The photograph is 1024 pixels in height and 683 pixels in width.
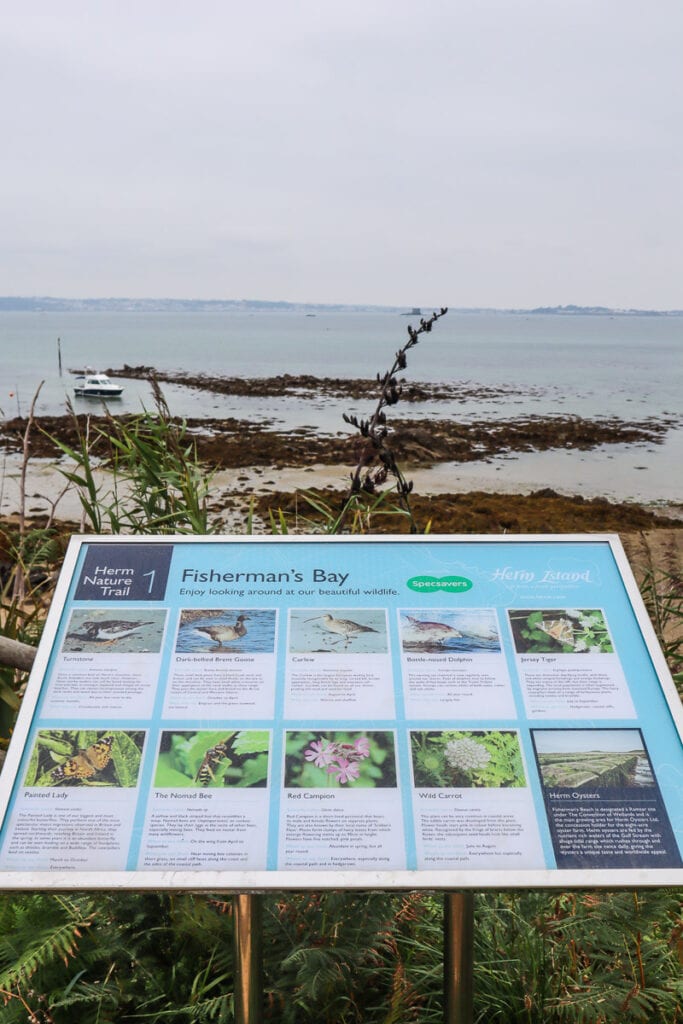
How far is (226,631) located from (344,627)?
25 cm

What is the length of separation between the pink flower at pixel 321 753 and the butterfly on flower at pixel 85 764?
1.26ft

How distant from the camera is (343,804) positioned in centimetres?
156

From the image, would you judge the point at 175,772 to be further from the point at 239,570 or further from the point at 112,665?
the point at 239,570

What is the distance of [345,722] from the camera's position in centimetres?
166

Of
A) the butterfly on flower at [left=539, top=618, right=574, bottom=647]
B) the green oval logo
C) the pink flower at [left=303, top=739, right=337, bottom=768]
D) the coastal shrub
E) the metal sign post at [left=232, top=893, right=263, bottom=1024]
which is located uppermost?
the coastal shrub

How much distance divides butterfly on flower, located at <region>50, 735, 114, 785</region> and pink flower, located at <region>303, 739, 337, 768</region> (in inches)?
15.1

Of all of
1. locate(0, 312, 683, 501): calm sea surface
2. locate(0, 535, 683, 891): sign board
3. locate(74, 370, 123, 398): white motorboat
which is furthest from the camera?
locate(74, 370, 123, 398): white motorboat

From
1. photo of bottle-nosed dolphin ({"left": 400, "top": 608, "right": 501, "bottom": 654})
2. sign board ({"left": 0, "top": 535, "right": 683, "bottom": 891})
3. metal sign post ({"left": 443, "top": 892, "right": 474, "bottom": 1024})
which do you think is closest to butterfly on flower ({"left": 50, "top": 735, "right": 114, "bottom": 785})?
sign board ({"left": 0, "top": 535, "right": 683, "bottom": 891})

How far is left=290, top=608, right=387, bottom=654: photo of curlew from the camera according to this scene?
178cm

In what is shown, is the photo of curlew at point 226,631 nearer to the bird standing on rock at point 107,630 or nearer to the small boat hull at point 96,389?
the bird standing on rock at point 107,630

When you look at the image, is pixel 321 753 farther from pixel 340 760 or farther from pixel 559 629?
pixel 559 629

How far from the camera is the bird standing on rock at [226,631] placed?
A: 5.91 feet

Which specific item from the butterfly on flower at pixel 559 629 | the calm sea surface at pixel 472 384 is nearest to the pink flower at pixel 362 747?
the butterfly on flower at pixel 559 629

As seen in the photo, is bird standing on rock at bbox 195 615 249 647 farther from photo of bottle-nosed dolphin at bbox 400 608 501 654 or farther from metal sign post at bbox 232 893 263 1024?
metal sign post at bbox 232 893 263 1024
